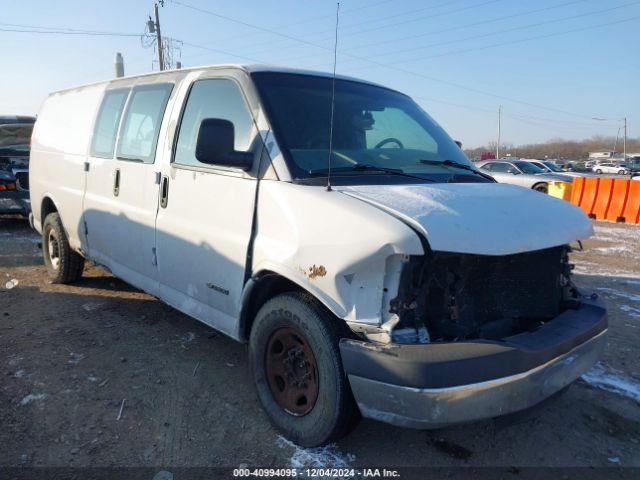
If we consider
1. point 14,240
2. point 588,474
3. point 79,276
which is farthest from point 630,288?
point 14,240

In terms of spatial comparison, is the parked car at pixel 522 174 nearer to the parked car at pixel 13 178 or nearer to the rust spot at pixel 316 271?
the parked car at pixel 13 178

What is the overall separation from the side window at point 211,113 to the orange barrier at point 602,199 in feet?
41.7

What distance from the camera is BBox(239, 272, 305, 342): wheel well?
2922mm

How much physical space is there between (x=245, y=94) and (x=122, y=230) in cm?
186

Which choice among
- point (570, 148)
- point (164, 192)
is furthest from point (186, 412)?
point (570, 148)

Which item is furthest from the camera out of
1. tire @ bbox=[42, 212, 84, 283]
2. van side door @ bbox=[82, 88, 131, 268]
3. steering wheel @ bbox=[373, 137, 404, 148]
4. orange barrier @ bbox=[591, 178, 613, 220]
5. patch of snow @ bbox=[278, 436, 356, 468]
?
orange barrier @ bbox=[591, 178, 613, 220]

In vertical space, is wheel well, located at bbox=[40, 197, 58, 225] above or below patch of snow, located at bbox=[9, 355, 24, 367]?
above

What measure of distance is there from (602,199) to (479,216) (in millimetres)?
12967

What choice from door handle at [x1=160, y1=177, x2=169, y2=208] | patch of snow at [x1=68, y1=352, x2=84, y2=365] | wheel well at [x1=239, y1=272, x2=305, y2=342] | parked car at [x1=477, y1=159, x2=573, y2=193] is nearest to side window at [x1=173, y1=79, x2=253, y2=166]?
door handle at [x1=160, y1=177, x2=169, y2=208]

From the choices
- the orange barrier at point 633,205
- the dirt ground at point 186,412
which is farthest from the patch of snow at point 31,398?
the orange barrier at point 633,205

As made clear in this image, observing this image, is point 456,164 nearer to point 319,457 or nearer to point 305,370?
point 305,370

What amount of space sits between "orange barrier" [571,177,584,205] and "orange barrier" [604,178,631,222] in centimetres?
99

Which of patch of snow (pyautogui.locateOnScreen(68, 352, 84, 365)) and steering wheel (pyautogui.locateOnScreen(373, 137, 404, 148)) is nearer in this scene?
steering wheel (pyautogui.locateOnScreen(373, 137, 404, 148))

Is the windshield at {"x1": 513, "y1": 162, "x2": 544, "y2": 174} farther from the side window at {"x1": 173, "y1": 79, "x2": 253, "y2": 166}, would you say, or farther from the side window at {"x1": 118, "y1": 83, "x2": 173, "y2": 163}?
the side window at {"x1": 173, "y1": 79, "x2": 253, "y2": 166}
